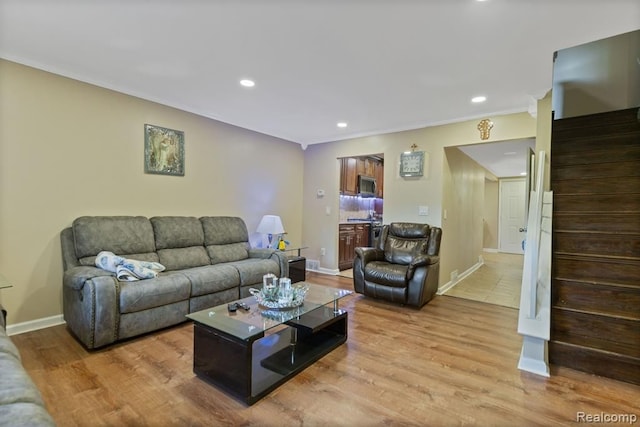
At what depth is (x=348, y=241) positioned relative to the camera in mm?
5766

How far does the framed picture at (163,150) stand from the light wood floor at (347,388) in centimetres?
189

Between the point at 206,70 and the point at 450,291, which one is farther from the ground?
the point at 206,70

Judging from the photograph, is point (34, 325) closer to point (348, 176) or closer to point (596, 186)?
point (348, 176)

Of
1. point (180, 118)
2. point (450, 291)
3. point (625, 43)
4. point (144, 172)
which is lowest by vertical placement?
point (450, 291)

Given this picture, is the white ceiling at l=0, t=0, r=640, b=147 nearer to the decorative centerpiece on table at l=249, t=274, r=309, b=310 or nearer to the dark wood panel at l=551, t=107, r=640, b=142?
the dark wood panel at l=551, t=107, r=640, b=142

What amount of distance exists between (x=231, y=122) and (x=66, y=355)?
3.27 meters

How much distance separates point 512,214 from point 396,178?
5.77 m

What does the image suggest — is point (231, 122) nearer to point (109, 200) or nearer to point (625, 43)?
point (109, 200)

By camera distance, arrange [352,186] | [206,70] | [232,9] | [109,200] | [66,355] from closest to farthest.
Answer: [232,9] → [66,355] → [206,70] → [109,200] → [352,186]

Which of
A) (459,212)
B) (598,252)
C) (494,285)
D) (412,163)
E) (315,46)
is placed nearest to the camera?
(315,46)

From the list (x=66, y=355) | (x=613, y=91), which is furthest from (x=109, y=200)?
(x=613, y=91)

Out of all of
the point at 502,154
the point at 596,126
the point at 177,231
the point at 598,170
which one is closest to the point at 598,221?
the point at 598,170

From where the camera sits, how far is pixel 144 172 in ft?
11.5

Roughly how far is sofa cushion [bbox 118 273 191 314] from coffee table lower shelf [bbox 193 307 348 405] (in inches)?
32.3
